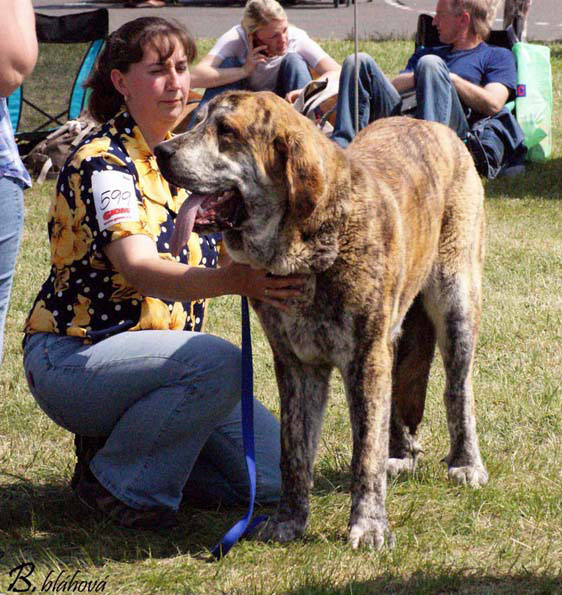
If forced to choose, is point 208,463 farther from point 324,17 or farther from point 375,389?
point 324,17

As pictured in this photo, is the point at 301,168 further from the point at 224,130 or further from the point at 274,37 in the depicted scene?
the point at 274,37

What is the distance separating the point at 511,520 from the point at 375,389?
71 centimetres

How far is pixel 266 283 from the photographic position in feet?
10.3

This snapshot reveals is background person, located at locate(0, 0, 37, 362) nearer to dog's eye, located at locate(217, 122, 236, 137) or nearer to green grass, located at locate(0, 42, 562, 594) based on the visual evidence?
dog's eye, located at locate(217, 122, 236, 137)

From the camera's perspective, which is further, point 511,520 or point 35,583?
point 511,520

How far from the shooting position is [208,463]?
3.90 m

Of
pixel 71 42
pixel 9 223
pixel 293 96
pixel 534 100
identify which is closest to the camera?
pixel 9 223

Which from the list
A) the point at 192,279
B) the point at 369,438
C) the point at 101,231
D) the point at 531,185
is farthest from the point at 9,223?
the point at 531,185

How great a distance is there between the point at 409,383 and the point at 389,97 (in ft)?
15.9

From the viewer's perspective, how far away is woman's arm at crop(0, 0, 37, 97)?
267 centimetres

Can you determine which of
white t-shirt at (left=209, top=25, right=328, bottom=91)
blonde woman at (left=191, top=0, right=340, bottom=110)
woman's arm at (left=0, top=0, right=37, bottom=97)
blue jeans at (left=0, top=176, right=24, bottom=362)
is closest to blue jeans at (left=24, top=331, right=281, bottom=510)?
blue jeans at (left=0, top=176, right=24, bottom=362)

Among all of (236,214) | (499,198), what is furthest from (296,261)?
(499,198)

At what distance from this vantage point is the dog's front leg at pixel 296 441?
11.2ft

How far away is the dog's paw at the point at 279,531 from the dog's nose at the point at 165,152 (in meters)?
1.27
